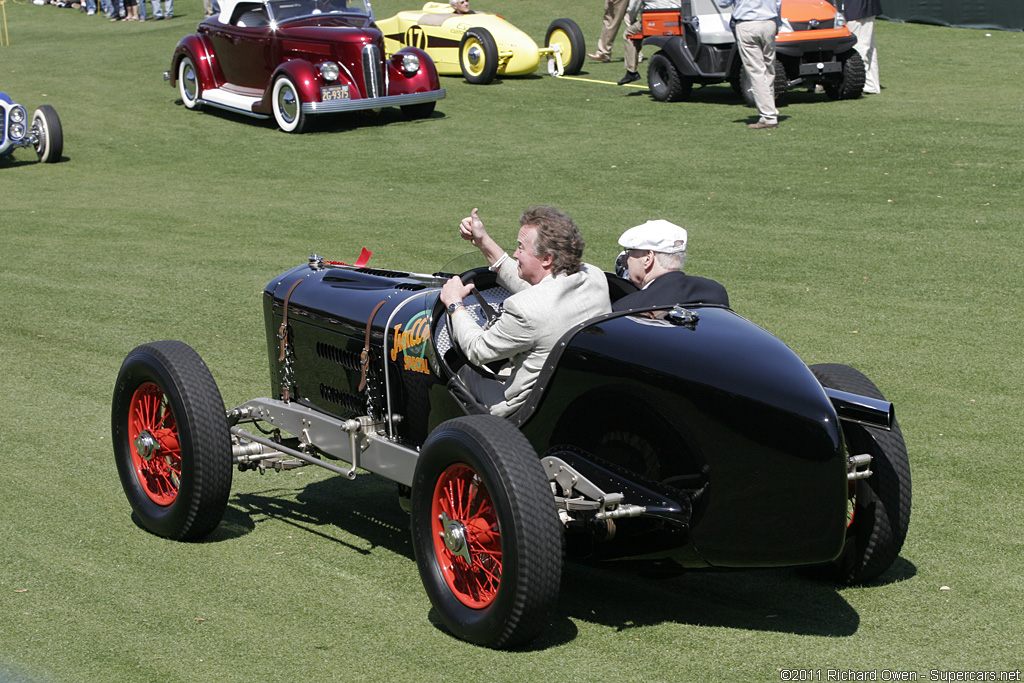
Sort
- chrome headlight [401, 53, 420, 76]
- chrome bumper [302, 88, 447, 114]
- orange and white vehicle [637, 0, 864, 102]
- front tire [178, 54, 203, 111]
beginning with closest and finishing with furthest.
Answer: orange and white vehicle [637, 0, 864, 102] < chrome bumper [302, 88, 447, 114] < chrome headlight [401, 53, 420, 76] < front tire [178, 54, 203, 111]

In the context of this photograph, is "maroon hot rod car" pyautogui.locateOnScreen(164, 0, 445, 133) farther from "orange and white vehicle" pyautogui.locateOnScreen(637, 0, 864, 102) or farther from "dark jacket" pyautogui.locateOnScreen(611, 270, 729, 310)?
"dark jacket" pyautogui.locateOnScreen(611, 270, 729, 310)

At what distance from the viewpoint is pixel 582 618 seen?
431cm

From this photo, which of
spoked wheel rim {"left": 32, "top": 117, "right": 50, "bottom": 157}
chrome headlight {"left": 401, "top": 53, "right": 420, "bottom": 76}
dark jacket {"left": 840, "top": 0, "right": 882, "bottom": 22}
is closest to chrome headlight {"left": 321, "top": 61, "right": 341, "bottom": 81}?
chrome headlight {"left": 401, "top": 53, "right": 420, "bottom": 76}

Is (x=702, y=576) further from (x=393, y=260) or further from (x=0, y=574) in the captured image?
(x=393, y=260)

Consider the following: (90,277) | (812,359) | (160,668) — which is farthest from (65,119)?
(160,668)

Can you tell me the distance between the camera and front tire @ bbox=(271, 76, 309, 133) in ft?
51.7

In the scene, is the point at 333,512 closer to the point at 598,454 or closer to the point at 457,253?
the point at 598,454

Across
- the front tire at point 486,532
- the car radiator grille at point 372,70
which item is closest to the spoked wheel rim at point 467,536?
the front tire at point 486,532

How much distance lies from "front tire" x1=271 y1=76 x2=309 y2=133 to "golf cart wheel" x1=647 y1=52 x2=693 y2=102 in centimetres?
505

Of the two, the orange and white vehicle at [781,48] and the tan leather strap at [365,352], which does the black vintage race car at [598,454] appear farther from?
the orange and white vehicle at [781,48]

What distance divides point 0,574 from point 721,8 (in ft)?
43.3

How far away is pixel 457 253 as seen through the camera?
34.3 ft


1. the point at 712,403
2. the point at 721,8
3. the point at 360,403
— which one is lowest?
the point at 360,403

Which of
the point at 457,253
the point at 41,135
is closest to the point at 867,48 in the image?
the point at 457,253
